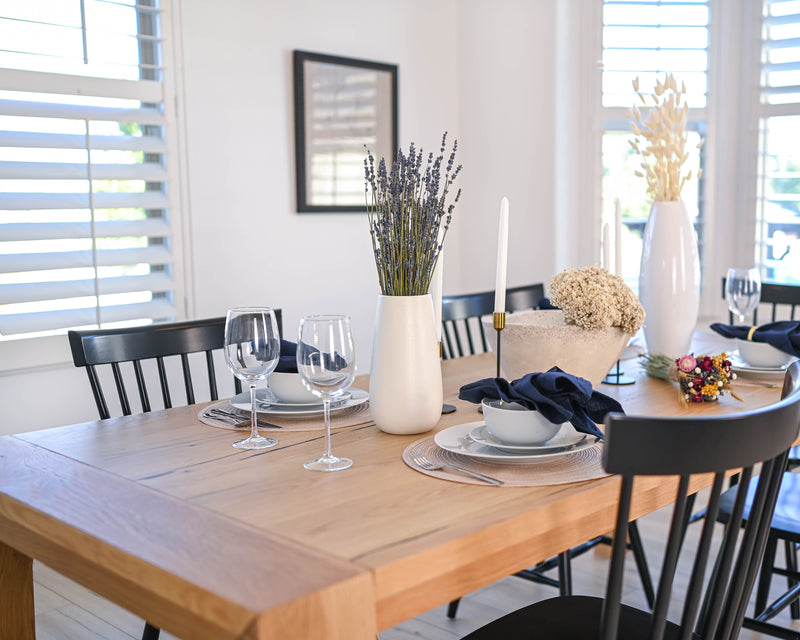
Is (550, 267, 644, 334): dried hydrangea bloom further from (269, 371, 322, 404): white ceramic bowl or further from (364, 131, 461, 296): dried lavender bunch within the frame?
(269, 371, 322, 404): white ceramic bowl

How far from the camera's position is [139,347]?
6.01 ft

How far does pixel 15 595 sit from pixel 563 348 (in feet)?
3.44

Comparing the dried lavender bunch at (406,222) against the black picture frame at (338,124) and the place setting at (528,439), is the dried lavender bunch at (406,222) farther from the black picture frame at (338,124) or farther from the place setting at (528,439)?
the black picture frame at (338,124)

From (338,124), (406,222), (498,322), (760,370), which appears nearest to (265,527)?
(406,222)

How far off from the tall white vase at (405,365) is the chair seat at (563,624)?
1.13 feet

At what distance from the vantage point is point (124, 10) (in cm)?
288

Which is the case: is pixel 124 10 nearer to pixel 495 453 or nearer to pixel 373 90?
pixel 373 90

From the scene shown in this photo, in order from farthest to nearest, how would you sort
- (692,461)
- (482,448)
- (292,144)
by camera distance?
(292,144) → (482,448) → (692,461)

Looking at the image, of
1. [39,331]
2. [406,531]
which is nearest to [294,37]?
[39,331]

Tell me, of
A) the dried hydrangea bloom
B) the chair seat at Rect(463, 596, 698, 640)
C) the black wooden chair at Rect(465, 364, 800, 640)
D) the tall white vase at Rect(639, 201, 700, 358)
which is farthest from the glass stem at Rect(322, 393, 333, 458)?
the tall white vase at Rect(639, 201, 700, 358)

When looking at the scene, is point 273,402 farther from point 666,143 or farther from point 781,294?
point 781,294

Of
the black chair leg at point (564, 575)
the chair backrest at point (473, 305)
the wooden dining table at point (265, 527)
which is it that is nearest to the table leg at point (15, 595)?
the wooden dining table at point (265, 527)

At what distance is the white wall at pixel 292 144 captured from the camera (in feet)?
10.2

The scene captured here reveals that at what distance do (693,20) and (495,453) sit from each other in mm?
3301
